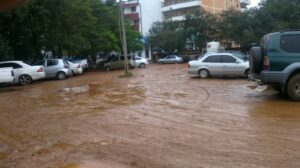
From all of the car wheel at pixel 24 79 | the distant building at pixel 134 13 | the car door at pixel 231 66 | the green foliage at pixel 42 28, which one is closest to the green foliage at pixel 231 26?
the distant building at pixel 134 13

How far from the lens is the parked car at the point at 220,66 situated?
2131cm

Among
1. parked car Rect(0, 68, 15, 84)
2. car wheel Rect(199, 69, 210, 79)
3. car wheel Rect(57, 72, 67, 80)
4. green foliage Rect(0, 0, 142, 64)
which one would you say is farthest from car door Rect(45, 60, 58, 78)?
car wheel Rect(199, 69, 210, 79)

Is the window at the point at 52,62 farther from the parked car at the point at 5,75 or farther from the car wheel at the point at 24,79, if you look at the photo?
the parked car at the point at 5,75

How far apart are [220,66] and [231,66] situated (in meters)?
0.64

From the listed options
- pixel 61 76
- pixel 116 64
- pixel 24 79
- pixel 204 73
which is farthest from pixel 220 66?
pixel 116 64

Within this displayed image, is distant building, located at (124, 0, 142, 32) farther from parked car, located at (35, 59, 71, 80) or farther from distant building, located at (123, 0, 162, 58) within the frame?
parked car, located at (35, 59, 71, 80)

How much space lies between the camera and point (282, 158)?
6164 mm

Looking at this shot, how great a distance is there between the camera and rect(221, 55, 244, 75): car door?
2128cm

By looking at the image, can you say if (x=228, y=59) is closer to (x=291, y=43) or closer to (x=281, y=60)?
(x=291, y=43)

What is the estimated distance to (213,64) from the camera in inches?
869

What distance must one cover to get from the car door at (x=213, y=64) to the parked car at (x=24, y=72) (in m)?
10.6

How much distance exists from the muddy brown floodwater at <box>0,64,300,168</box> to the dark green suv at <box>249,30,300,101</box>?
62cm

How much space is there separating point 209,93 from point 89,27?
25949mm

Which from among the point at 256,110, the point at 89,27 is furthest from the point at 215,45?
the point at 256,110
